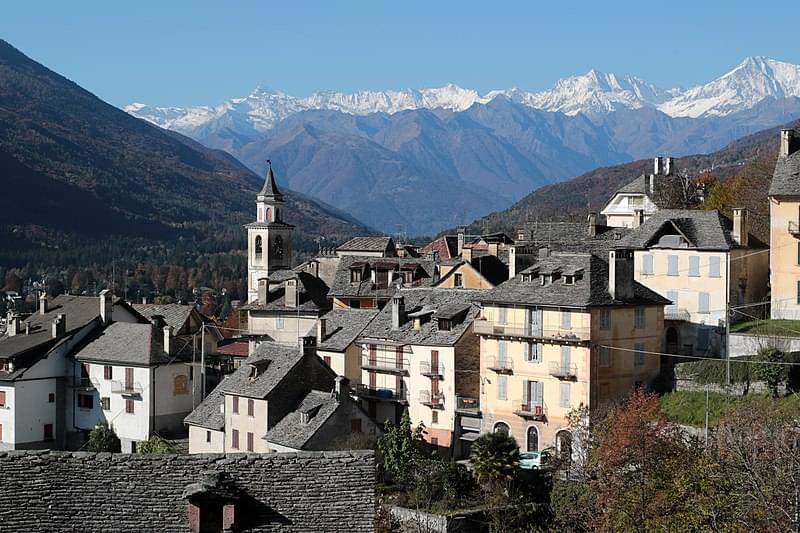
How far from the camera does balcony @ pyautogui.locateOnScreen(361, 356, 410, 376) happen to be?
2657 inches

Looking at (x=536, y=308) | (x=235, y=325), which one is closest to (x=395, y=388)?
(x=536, y=308)

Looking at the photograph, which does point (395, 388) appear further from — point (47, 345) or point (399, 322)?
point (47, 345)

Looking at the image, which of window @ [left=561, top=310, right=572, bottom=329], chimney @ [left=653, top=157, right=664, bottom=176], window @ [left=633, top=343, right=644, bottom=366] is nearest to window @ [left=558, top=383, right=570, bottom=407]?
window @ [left=561, top=310, right=572, bottom=329]

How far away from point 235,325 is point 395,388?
58832mm

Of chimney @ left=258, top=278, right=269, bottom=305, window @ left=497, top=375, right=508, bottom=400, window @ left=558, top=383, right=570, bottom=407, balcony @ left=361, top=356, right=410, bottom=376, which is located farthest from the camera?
chimney @ left=258, top=278, right=269, bottom=305

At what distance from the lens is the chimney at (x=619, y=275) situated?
6025 cm

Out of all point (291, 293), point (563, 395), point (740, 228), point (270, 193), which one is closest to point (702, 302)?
point (740, 228)

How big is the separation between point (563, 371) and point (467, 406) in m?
6.51

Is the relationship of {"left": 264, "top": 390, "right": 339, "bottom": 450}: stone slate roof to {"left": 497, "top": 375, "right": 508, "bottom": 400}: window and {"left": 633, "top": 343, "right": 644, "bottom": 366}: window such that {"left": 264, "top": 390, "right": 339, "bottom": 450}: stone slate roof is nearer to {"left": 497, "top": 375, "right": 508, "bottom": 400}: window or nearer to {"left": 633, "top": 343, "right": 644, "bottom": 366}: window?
{"left": 497, "top": 375, "right": 508, "bottom": 400}: window

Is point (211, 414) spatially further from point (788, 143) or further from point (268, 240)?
point (268, 240)

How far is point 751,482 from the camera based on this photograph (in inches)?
1411

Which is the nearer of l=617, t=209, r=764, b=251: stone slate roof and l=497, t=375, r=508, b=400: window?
l=497, t=375, r=508, b=400: window

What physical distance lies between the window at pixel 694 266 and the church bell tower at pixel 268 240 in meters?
67.1

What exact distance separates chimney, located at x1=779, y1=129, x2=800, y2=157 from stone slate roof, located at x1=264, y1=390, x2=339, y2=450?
2642cm
